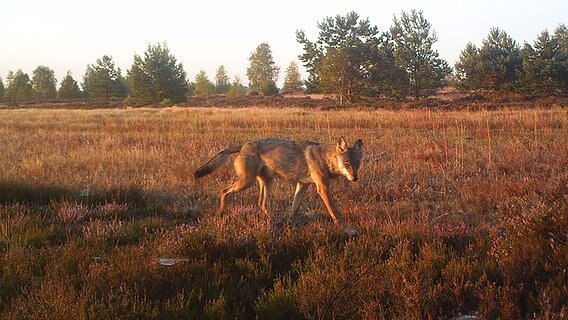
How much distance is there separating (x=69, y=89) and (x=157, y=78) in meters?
33.2

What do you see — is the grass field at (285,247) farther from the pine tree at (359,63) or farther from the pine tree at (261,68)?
the pine tree at (261,68)

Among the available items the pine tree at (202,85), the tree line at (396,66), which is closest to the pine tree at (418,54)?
the tree line at (396,66)

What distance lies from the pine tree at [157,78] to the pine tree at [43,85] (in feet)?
130

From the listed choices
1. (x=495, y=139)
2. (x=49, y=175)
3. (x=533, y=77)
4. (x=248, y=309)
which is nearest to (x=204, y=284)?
(x=248, y=309)

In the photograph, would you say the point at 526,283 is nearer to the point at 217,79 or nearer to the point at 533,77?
the point at 533,77

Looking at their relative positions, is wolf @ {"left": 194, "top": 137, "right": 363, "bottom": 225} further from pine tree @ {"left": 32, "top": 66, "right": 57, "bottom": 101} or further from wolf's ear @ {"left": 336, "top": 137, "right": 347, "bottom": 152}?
pine tree @ {"left": 32, "top": 66, "right": 57, "bottom": 101}

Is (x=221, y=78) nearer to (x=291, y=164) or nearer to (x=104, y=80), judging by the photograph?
(x=104, y=80)

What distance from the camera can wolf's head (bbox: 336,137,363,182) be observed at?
678 centimetres

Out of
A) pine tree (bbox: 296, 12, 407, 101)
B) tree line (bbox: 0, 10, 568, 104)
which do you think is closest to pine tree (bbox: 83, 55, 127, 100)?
tree line (bbox: 0, 10, 568, 104)

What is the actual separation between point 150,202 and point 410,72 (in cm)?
4777

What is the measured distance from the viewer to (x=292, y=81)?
3356 inches

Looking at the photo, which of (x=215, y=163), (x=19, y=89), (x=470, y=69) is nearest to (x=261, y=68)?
(x=19, y=89)

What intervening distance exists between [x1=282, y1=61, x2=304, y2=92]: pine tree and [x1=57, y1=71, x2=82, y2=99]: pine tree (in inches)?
1471

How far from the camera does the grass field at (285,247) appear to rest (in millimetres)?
3797
